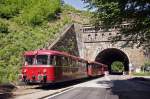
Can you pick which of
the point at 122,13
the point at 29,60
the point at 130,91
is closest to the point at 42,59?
the point at 29,60

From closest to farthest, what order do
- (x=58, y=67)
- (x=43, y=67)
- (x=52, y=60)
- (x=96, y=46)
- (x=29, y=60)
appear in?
1. (x=43, y=67)
2. (x=52, y=60)
3. (x=29, y=60)
4. (x=58, y=67)
5. (x=96, y=46)

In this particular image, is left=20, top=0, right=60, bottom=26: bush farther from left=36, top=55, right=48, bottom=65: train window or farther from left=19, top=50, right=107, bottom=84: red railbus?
left=36, top=55, right=48, bottom=65: train window

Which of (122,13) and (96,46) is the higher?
(96,46)

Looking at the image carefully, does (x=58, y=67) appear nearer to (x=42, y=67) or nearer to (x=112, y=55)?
(x=42, y=67)

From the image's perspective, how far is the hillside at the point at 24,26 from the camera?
100 feet

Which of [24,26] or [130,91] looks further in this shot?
[24,26]

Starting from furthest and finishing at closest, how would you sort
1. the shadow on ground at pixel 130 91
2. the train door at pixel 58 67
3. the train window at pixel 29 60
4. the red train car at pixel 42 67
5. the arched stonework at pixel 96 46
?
the arched stonework at pixel 96 46 < the train window at pixel 29 60 < the train door at pixel 58 67 < the red train car at pixel 42 67 < the shadow on ground at pixel 130 91

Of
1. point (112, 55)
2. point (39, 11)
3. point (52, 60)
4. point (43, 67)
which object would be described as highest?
point (39, 11)

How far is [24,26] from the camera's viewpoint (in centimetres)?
4584

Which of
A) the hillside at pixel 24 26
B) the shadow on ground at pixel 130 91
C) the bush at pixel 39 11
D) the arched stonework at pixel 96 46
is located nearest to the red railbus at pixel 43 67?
the hillside at pixel 24 26

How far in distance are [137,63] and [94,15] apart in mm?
43463

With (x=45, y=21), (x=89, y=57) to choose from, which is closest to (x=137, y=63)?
(x=89, y=57)

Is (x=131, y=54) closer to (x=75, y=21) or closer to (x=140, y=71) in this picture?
(x=140, y=71)

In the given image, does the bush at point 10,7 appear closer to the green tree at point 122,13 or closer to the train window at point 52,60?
the train window at point 52,60
